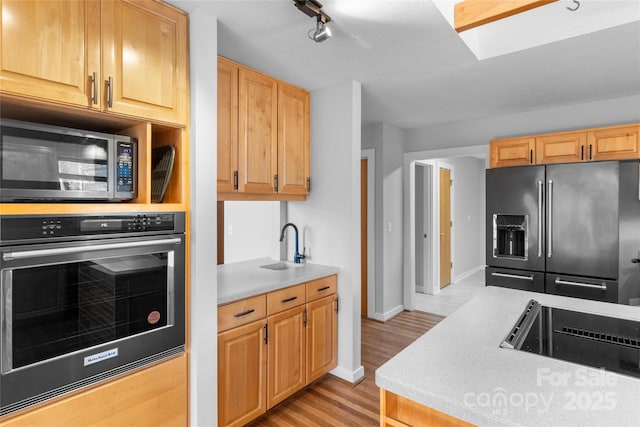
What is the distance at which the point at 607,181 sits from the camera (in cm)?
286

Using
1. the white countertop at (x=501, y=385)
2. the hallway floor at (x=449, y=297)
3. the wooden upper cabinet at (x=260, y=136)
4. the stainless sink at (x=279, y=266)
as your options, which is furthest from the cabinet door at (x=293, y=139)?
the hallway floor at (x=449, y=297)

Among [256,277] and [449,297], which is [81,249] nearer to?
[256,277]

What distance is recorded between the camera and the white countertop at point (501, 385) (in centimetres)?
85

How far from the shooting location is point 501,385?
38.2 inches

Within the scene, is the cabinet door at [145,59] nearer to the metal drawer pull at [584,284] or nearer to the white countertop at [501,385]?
the white countertop at [501,385]

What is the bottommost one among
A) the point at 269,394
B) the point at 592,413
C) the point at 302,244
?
the point at 269,394

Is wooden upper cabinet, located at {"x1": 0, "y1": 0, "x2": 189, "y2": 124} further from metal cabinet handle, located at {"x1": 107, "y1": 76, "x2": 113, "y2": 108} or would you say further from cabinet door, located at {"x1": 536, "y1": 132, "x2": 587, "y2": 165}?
cabinet door, located at {"x1": 536, "y1": 132, "x2": 587, "y2": 165}

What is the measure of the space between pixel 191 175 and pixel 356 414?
1.88 m

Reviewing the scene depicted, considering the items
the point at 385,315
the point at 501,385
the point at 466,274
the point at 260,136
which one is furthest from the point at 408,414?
the point at 466,274

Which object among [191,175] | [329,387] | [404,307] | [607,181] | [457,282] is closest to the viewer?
[191,175]

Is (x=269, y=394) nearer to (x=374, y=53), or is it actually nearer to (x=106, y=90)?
(x=106, y=90)

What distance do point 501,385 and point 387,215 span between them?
3.31 meters

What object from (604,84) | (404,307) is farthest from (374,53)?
(404,307)

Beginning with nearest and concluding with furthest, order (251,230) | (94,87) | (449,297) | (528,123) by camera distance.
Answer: (94,87) < (251,230) < (528,123) < (449,297)
